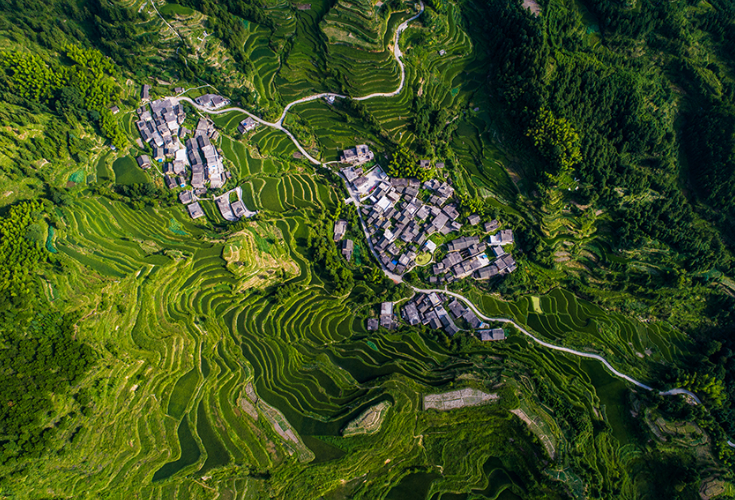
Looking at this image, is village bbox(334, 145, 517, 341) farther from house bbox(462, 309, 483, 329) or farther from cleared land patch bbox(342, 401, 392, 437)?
cleared land patch bbox(342, 401, 392, 437)

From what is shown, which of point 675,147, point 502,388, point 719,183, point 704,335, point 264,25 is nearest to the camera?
point 502,388

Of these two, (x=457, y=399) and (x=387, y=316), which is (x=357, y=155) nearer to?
(x=387, y=316)

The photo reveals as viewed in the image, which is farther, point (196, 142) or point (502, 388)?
point (196, 142)

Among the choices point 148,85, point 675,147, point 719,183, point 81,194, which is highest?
point 148,85

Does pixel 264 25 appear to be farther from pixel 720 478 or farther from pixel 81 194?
pixel 720 478

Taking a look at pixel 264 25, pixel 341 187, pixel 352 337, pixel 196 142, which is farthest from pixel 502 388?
pixel 264 25

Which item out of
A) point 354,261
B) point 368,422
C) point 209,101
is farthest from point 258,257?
point 209,101

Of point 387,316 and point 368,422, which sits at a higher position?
point 387,316
